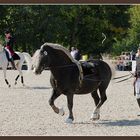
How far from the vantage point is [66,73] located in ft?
35.1

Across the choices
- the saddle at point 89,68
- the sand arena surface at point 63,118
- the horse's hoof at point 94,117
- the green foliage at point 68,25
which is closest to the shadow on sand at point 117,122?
the sand arena surface at point 63,118

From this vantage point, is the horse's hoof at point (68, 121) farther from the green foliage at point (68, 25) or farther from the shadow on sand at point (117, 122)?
the green foliage at point (68, 25)

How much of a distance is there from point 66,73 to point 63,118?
1.23 meters

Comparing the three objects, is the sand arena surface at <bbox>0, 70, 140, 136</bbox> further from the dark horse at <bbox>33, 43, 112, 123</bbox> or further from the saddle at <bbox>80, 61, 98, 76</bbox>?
the saddle at <bbox>80, 61, 98, 76</bbox>

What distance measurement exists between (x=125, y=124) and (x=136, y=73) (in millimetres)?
1473

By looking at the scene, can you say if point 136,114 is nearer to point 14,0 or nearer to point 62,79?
point 62,79

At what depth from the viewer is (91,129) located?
984 centimetres

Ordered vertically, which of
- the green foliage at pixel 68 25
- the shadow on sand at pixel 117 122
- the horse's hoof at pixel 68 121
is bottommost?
the shadow on sand at pixel 117 122

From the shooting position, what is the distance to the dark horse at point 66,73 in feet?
34.3

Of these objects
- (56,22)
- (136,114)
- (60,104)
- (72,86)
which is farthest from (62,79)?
(56,22)

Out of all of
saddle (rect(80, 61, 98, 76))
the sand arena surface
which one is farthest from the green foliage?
saddle (rect(80, 61, 98, 76))

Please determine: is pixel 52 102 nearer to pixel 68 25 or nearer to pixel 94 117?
pixel 94 117

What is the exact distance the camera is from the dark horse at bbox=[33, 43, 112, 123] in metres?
10.4

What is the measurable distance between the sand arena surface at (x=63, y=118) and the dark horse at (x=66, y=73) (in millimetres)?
456
